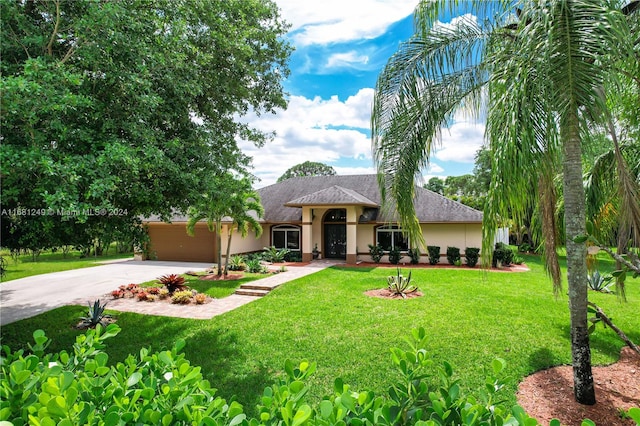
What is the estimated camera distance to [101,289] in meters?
14.6

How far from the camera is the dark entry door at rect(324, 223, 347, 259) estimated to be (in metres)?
24.0

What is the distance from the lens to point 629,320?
952 centimetres

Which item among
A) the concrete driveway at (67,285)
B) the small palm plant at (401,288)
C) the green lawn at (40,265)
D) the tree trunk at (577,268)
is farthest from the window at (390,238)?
the green lawn at (40,265)

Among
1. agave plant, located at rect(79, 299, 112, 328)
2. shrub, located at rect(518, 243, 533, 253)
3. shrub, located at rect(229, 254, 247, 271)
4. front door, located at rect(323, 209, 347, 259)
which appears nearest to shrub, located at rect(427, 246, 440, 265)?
front door, located at rect(323, 209, 347, 259)

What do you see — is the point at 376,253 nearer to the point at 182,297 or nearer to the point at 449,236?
the point at 449,236

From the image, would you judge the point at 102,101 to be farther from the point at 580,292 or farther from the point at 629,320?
the point at 629,320

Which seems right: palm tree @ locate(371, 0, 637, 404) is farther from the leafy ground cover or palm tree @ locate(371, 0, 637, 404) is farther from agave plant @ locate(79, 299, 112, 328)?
the leafy ground cover

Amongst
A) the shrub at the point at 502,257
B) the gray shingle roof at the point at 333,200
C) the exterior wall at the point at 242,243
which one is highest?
the gray shingle roof at the point at 333,200

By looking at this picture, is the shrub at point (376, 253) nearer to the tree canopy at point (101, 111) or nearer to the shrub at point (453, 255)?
the shrub at point (453, 255)

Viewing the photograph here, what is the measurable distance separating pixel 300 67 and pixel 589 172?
9.11 meters

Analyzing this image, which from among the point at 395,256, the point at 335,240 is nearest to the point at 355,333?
the point at 395,256

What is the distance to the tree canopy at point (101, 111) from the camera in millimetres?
4898

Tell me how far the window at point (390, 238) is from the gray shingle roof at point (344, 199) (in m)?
1.27

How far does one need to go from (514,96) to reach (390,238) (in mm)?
18472
